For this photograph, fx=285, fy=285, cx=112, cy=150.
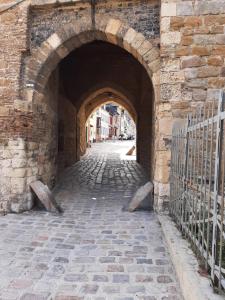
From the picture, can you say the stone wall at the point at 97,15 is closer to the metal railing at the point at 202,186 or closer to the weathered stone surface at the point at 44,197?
the metal railing at the point at 202,186

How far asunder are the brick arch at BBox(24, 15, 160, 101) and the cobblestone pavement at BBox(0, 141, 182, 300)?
2.30 m

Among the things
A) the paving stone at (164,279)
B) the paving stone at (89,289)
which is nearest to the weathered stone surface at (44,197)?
the paving stone at (89,289)

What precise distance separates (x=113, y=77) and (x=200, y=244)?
9.24 meters

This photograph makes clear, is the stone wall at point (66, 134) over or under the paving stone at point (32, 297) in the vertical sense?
over

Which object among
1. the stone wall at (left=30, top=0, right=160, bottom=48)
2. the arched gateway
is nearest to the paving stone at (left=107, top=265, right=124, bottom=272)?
the arched gateway

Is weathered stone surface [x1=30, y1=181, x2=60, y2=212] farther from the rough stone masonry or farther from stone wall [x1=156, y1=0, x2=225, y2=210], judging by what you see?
stone wall [x1=156, y1=0, x2=225, y2=210]

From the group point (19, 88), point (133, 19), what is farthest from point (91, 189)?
point (133, 19)

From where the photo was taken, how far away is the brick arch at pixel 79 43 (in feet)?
16.3

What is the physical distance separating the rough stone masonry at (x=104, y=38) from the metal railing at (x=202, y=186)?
0.70 m

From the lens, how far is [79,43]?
552 centimetres

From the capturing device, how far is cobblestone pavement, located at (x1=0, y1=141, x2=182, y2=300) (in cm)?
256

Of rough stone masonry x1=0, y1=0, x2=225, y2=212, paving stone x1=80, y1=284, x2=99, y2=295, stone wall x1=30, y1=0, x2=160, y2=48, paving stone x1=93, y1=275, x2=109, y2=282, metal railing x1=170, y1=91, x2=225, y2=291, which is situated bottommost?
paving stone x1=80, y1=284, x2=99, y2=295

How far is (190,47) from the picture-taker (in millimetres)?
4625

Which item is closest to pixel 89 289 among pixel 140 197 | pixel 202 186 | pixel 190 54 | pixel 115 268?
pixel 115 268
